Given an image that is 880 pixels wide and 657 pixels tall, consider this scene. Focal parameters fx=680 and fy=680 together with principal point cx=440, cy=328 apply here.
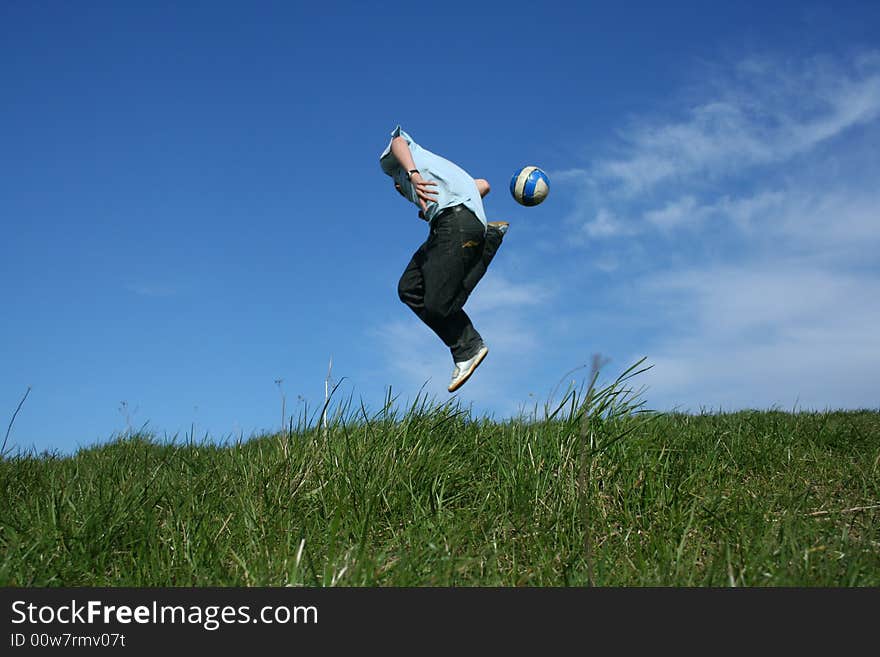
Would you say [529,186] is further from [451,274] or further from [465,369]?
[465,369]

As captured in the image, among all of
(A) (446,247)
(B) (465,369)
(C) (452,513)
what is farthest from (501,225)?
(C) (452,513)

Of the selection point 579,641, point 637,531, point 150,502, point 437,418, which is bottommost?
point 579,641

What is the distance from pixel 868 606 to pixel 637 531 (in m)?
1.15

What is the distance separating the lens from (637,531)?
11.7 feet

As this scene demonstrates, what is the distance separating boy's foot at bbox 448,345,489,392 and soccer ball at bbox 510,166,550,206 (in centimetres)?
145

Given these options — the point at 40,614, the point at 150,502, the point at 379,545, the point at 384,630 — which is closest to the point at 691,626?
the point at 384,630

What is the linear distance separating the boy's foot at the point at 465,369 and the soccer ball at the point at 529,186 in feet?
4.74

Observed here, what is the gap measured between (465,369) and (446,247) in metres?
1.05

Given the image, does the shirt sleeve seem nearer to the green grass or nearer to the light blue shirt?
the light blue shirt

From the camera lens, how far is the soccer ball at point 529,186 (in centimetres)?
617

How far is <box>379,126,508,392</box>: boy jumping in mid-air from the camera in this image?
5734 mm

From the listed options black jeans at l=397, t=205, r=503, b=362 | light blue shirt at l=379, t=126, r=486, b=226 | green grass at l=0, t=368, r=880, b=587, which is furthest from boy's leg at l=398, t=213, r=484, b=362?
green grass at l=0, t=368, r=880, b=587

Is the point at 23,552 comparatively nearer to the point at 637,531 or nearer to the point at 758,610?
the point at 637,531

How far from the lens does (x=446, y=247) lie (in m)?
5.71
